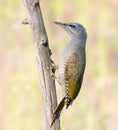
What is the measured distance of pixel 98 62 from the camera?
11109 mm

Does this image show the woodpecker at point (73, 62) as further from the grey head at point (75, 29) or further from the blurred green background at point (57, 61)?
the blurred green background at point (57, 61)

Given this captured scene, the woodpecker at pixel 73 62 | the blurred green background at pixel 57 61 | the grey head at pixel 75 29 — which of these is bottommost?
the blurred green background at pixel 57 61

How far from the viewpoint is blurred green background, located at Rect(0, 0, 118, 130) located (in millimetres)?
8227

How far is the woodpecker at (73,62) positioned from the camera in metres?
5.42

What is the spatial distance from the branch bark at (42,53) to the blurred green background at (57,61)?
10.1 ft

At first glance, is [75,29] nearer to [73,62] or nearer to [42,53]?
[73,62]

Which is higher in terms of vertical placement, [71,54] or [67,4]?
[71,54]

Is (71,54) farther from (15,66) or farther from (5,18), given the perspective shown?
(5,18)

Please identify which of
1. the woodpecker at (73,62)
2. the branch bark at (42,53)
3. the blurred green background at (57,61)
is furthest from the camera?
the blurred green background at (57,61)

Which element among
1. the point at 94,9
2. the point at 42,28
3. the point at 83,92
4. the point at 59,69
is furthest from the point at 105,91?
the point at 42,28

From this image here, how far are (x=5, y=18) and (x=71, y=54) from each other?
5.18 metres

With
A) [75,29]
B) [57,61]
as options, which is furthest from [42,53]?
[57,61]

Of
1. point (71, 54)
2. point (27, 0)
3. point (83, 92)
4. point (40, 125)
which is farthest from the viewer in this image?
point (83, 92)

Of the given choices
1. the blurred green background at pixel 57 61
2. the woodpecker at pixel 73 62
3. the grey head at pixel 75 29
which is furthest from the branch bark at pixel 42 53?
the blurred green background at pixel 57 61
